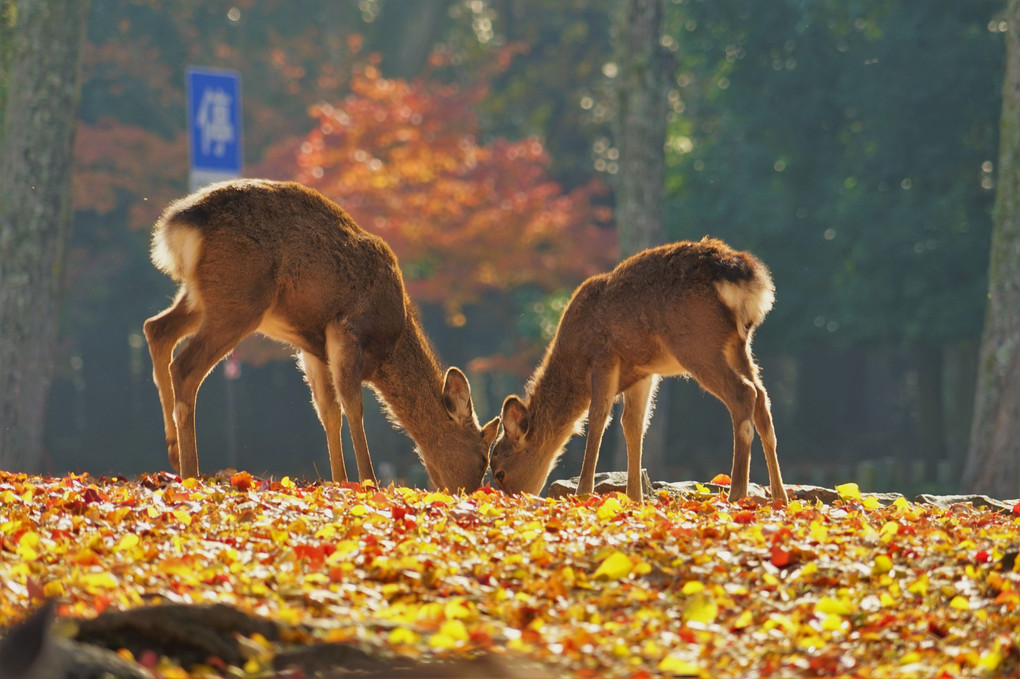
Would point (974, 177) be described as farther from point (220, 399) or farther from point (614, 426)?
point (220, 399)

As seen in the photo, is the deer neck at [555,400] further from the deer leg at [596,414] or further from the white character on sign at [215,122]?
the white character on sign at [215,122]

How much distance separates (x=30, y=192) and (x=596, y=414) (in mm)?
9483

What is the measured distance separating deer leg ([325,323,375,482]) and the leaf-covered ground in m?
1.62

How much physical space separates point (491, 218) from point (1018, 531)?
49.4 feet

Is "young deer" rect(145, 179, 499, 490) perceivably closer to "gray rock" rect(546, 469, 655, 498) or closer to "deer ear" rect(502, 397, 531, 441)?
"deer ear" rect(502, 397, 531, 441)

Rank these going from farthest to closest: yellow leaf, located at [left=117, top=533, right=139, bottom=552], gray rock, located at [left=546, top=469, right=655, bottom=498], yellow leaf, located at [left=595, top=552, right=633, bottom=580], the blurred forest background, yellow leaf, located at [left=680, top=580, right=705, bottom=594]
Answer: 1. the blurred forest background
2. gray rock, located at [left=546, top=469, right=655, bottom=498]
3. yellow leaf, located at [left=117, top=533, right=139, bottom=552]
4. yellow leaf, located at [left=595, top=552, right=633, bottom=580]
5. yellow leaf, located at [left=680, top=580, right=705, bottom=594]

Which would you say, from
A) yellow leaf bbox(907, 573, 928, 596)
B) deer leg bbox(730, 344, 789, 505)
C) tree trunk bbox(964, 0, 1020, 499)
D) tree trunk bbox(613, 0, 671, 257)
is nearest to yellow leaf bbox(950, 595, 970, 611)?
yellow leaf bbox(907, 573, 928, 596)

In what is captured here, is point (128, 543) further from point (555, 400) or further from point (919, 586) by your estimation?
point (555, 400)

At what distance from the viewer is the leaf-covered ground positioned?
4824mm

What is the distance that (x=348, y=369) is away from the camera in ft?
30.7

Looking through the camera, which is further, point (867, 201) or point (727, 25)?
point (727, 25)

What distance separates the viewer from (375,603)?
206 inches

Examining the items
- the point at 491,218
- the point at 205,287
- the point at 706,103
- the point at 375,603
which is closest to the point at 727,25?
the point at 706,103

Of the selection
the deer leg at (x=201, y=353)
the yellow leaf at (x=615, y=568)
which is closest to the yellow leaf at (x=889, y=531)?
the yellow leaf at (x=615, y=568)
